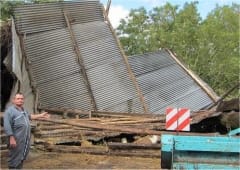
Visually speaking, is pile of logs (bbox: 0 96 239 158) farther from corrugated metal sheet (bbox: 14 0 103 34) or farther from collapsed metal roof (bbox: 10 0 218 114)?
corrugated metal sheet (bbox: 14 0 103 34)

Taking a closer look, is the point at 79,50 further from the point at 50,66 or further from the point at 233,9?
the point at 233,9

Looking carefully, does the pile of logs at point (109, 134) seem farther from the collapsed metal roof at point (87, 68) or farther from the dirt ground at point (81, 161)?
the collapsed metal roof at point (87, 68)

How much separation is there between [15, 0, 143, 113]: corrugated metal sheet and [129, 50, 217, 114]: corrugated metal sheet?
0.47 meters

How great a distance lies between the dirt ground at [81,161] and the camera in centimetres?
917

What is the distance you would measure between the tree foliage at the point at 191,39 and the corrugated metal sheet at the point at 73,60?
10.5 metres

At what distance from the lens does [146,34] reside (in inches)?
1033

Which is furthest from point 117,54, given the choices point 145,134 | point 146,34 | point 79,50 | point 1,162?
point 146,34

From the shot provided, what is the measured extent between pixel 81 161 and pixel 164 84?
5997mm

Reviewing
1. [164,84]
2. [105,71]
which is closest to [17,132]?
[105,71]

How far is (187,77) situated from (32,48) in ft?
17.3

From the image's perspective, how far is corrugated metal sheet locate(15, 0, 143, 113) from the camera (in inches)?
527

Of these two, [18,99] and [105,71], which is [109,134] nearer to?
[105,71]

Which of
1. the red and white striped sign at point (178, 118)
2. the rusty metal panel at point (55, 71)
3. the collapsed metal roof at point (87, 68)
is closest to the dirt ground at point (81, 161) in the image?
the red and white striped sign at point (178, 118)

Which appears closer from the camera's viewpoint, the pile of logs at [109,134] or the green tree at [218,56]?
the pile of logs at [109,134]
